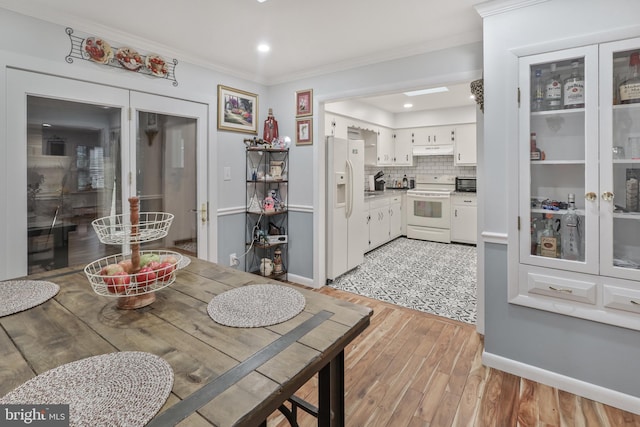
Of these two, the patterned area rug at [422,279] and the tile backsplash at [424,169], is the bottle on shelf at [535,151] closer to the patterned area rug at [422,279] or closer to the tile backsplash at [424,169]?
the patterned area rug at [422,279]

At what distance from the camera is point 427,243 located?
593 cm

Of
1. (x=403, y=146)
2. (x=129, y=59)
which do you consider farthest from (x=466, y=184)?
(x=129, y=59)

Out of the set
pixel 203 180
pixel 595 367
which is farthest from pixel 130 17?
pixel 595 367

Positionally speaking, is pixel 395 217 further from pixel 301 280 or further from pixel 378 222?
pixel 301 280

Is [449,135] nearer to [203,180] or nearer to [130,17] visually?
[203,180]

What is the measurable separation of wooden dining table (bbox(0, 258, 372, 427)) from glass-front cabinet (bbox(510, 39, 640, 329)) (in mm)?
1521

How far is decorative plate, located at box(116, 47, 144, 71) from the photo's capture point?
8.53ft

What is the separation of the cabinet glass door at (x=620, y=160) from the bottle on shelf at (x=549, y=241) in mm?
228

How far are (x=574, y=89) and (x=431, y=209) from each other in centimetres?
413

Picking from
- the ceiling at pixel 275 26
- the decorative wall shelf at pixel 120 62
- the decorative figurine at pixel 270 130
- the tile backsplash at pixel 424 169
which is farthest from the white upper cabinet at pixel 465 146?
the decorative wall shelf at pixel 120 62

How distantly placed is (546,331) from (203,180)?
10.3 feet

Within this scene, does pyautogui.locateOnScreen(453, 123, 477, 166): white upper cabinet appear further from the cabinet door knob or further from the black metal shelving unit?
the cabinet door knob

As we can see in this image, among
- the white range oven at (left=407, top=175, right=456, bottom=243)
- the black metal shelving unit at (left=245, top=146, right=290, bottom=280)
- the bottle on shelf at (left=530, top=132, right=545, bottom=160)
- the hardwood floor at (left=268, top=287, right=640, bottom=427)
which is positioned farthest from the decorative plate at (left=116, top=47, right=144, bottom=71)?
the white range oven at (left=407, top=175, right=456, bottom=243)

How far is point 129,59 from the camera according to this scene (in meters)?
2.65
